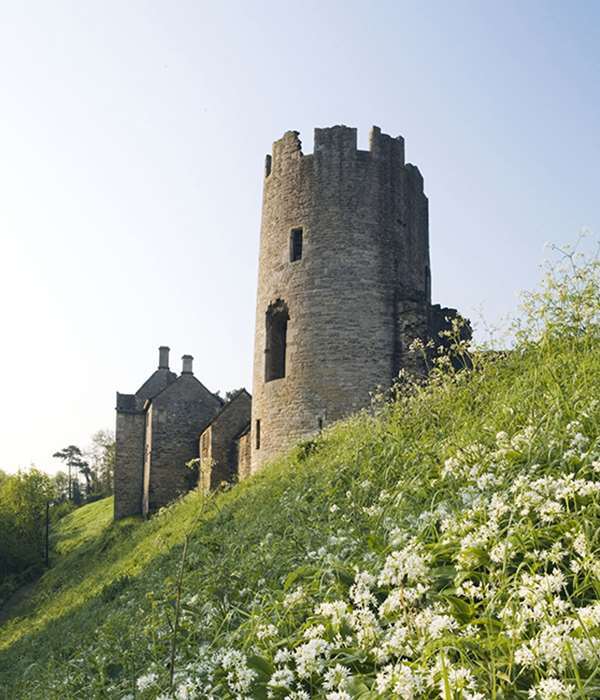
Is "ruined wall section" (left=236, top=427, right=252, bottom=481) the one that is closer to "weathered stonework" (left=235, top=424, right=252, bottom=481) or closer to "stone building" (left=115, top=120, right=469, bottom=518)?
"weathered stonework" (left=235, top=424, right=252, bottom=481)

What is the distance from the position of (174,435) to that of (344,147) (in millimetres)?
17622

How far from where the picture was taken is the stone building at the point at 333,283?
1773 cm

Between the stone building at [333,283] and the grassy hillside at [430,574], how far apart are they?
33.7 feet

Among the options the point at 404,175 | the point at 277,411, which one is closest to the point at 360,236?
the point at 404,175

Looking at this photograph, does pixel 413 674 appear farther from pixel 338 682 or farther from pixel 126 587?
pixel 126 587

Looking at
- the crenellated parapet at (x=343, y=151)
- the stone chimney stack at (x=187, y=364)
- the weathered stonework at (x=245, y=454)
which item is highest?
the crenellated parapet at (x=343, y=151)

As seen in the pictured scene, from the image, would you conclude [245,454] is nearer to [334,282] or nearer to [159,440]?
[334,282]

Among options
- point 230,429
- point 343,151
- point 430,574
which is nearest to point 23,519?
point 230,429

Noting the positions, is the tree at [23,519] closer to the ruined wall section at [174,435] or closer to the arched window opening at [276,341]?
the ruined wall section at [174,435]

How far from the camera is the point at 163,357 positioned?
135ft

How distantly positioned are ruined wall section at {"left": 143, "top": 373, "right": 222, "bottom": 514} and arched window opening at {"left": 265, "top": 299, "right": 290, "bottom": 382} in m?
12.2

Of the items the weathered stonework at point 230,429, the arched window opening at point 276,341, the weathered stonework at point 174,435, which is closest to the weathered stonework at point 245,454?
the weathered stonework at point 230,429

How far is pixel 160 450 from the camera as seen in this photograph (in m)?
31.8

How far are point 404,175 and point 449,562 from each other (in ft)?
56.6
